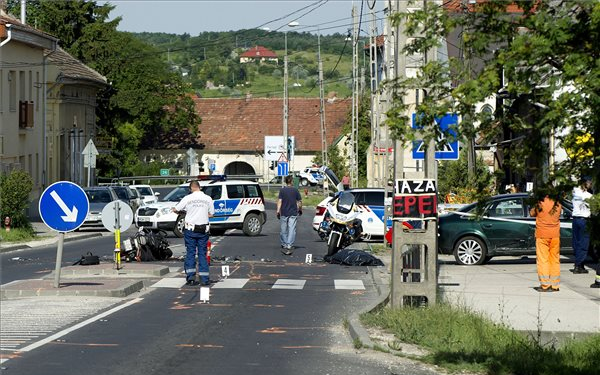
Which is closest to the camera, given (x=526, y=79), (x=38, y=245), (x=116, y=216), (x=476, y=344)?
(x=526, y=79)

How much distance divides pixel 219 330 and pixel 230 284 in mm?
6130

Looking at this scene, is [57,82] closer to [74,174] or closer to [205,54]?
[74,174]

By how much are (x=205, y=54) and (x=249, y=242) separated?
16382 cm

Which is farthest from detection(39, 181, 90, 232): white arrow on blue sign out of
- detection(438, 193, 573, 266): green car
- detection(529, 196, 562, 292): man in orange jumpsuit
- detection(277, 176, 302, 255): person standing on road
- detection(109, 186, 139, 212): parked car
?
detection(109, 186, 139, 212): parked car

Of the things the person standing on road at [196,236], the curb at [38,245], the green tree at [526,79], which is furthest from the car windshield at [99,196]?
the green tree at [526,79]

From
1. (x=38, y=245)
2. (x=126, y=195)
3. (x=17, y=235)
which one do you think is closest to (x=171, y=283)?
(x=38, y=245)

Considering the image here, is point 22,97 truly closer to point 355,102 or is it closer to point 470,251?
point 355,102

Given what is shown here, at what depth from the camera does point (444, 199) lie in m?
40.8

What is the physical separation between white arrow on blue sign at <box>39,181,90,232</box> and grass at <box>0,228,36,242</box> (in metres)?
15.5

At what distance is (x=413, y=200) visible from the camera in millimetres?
15109

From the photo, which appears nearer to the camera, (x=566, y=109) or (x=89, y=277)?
(x=566, y=109)

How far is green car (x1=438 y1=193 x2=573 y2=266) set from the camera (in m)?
24.6

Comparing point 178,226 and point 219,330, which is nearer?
point 219,330

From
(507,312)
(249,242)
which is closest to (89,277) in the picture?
(507,312)
